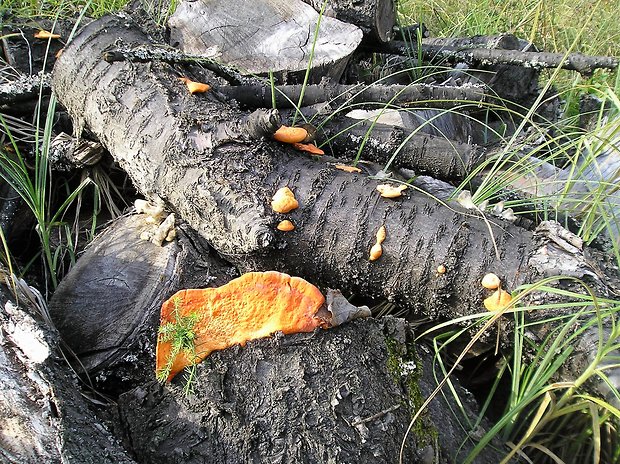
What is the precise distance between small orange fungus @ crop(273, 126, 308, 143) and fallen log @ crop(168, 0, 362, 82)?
94 centimetres

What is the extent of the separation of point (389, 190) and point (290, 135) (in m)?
0.49

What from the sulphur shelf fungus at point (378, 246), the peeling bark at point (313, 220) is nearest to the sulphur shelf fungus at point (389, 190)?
the peeling bark at point (313, 220)

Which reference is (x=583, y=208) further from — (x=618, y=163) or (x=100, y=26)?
(x=100, y=26)

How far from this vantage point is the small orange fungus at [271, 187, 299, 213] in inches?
80.3

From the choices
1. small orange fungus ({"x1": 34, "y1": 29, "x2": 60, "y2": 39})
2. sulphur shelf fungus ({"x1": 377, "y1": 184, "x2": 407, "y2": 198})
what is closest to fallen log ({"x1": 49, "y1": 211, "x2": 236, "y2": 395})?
sulphur shelf fungus ({"x1": 377, "y1": 184, "x2": 407, "y2": 198})

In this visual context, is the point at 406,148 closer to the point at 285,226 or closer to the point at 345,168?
the point at 345,168

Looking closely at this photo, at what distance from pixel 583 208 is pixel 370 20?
1758 millimetres

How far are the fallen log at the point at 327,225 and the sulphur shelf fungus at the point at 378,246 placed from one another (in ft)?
0.07

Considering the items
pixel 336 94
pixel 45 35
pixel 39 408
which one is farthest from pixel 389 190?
pixel 45 35

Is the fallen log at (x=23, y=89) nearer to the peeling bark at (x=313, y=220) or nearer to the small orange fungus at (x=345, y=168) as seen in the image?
the peeling bark at (x=313, y=220)

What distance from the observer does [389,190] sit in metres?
2.15

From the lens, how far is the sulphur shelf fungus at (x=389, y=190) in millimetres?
2139

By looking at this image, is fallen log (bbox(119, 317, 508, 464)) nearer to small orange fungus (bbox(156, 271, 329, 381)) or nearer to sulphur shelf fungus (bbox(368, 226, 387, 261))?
small orange fungus (bbox(156, 271, 329, 381))

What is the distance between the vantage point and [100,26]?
270 centimetres
